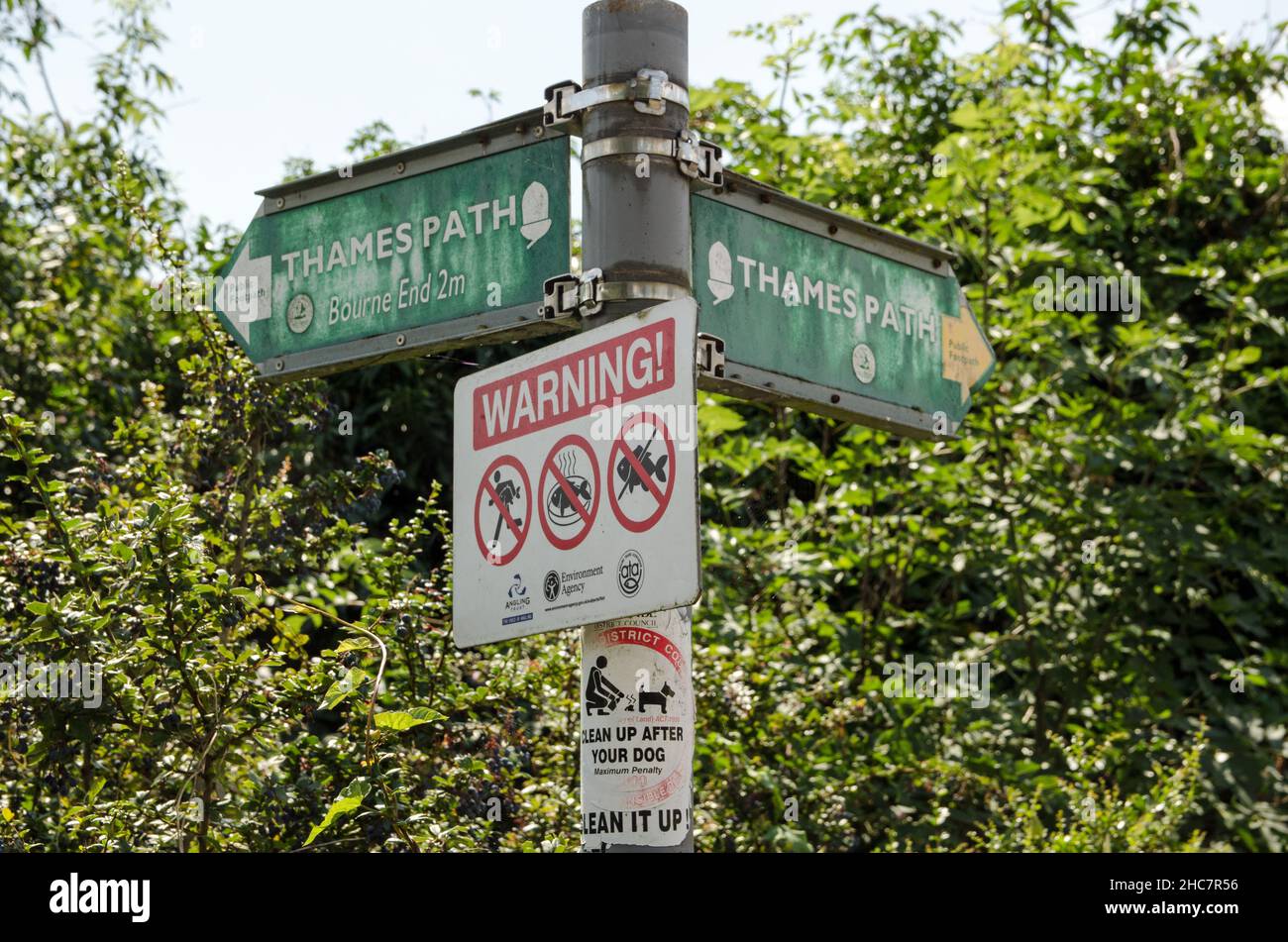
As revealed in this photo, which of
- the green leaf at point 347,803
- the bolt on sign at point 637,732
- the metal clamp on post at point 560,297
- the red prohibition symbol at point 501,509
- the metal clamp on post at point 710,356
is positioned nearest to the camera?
the bolt on sign at point 637,732

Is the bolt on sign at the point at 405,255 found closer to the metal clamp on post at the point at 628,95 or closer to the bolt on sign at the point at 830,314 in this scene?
the metal clamp on post at the point at 628,95

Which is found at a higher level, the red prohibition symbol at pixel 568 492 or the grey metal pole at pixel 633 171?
the grey metal pole at pixel 633 171

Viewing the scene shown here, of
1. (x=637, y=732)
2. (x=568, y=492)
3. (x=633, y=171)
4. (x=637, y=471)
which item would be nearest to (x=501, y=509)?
(x=568, y=492)

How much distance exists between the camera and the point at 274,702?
435 cm

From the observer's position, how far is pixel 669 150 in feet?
9.35

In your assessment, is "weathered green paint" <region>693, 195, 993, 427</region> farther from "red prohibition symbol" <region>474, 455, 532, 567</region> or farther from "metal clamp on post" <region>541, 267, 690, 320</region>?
"red prohibition symbol" <region>474, 455, 532, 567</region>

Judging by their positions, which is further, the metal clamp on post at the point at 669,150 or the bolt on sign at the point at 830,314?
the bolt on sign at the point at 830,314

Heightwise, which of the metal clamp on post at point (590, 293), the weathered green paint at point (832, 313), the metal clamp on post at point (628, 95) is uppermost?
the metal clamp on post at point (628, 95)

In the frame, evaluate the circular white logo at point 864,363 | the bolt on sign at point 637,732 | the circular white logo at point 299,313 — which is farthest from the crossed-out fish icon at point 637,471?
the circular white logo at point 299,313

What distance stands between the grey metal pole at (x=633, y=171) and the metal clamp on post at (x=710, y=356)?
0.13m
